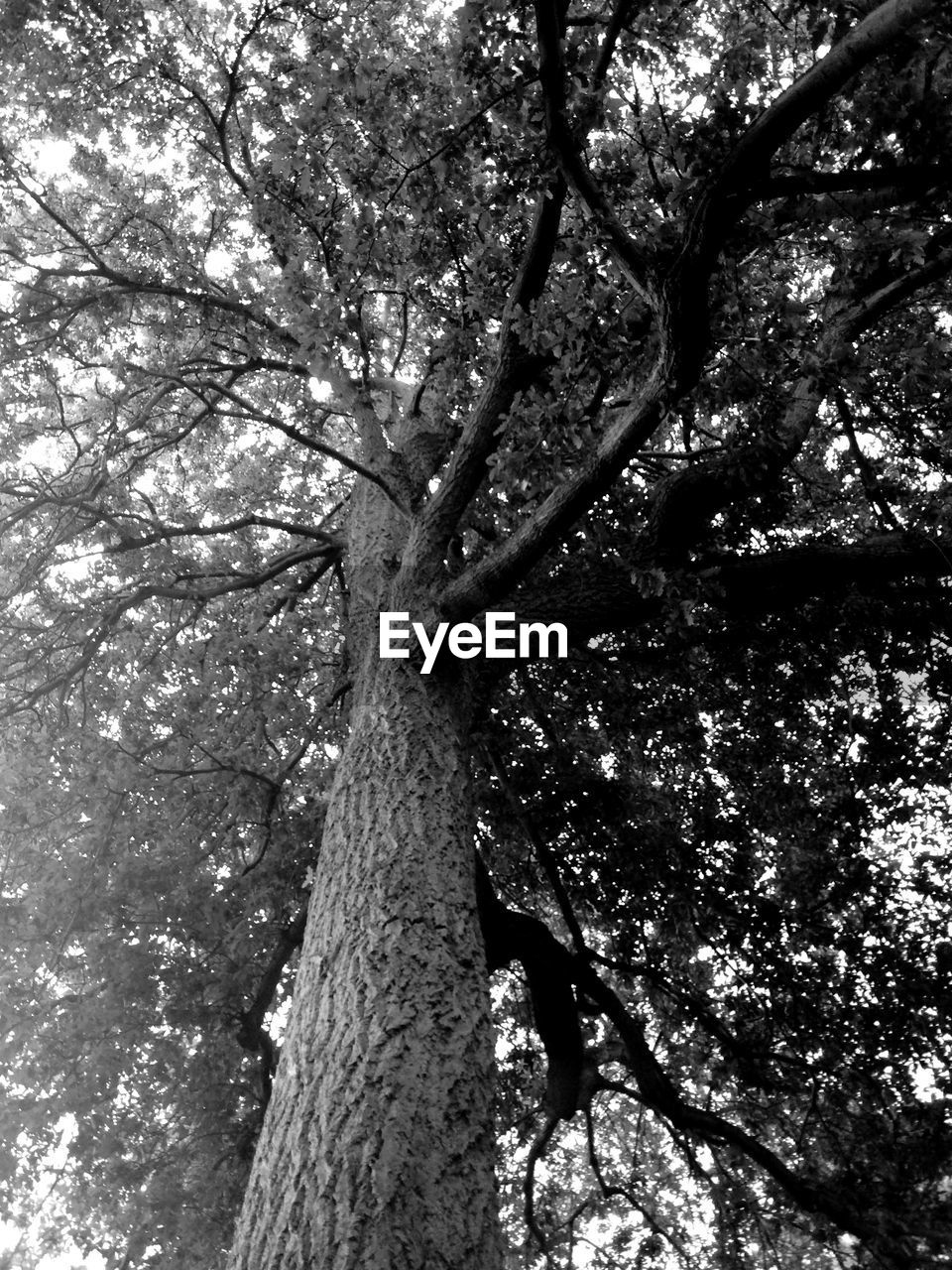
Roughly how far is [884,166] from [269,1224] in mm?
3968

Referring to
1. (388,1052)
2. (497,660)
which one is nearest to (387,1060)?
(388,1052)

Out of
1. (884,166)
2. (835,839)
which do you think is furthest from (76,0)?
(835,839)

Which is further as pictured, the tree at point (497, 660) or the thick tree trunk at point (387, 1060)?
the tree at point (497, 660)

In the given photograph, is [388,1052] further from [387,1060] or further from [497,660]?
[497,660]

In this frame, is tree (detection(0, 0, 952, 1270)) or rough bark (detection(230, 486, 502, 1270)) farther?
tree (detection(0, 0, 952, 1270))

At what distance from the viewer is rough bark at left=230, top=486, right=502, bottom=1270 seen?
210cm

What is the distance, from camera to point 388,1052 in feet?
8.13

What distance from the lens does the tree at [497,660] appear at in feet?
9.98

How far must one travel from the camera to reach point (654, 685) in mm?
6473

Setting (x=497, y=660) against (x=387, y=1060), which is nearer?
(x=387, y=1060)

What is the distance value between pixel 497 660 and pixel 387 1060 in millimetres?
2603

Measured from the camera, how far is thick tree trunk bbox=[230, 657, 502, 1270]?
2.10 metres

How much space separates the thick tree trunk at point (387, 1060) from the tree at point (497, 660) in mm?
16

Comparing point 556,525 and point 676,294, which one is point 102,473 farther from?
point 676,294
